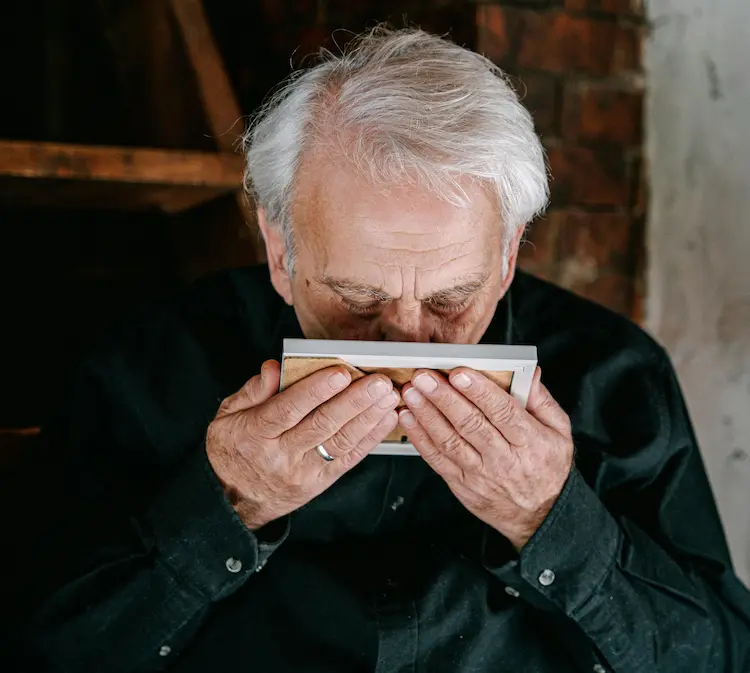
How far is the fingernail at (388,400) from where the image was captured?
1091 millimetres

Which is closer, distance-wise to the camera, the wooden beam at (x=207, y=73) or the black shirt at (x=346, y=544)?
the black shirt at (x=346, y=544)

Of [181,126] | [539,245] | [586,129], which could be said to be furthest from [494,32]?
[181,126]

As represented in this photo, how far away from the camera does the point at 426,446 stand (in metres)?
1.20

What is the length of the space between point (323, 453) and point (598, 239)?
3.53 ft

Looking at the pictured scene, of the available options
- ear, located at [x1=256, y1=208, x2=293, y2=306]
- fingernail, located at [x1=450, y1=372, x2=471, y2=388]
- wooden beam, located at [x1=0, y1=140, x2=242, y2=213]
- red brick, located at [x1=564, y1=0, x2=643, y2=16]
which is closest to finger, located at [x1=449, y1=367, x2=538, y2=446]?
fingernail, located at [x1=450, y1=372, x2=471, y2=388]

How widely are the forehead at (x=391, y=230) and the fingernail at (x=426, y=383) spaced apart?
9.2 inches

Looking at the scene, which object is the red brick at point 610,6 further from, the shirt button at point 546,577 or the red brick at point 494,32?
the shirt button at point 546,577

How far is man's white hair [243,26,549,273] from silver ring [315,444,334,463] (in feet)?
1.12

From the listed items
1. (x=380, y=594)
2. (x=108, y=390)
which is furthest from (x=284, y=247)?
(x=380, y=594)

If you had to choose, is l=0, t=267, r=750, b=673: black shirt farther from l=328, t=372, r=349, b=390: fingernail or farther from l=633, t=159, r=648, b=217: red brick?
l=633, t=159, r=648, b=217: red brick

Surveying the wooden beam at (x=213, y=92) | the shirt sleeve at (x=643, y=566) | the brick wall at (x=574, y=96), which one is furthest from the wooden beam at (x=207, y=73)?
the shirt sleeve at (x=643, y=566)

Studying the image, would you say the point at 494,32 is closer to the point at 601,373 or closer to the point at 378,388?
the point at 601,373

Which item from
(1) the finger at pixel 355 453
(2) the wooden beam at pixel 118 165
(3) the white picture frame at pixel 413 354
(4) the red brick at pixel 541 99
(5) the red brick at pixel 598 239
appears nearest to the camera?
(3) the white picture frame at pixel 413 354

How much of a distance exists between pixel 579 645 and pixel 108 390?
2.86 feet
